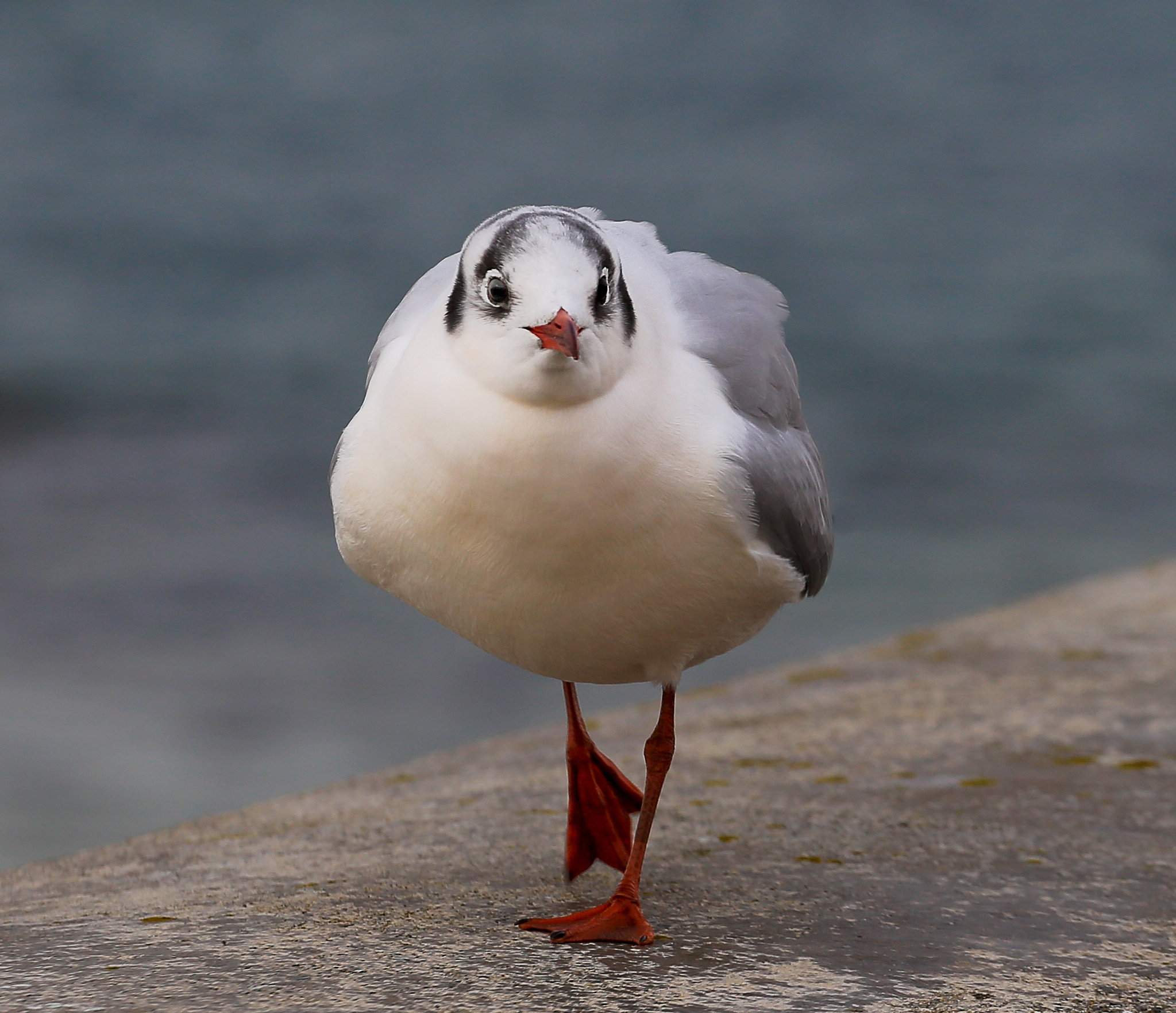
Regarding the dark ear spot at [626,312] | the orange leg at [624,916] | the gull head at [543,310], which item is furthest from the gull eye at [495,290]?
the orange leg at [624,916]

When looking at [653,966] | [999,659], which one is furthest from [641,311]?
[999,659]

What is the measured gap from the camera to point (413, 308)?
141 inches

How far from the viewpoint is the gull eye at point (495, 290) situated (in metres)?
2.86

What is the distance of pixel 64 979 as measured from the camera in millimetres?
3006

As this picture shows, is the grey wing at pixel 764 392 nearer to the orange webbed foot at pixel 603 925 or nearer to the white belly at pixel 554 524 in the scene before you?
the white belly at pixel 554 524

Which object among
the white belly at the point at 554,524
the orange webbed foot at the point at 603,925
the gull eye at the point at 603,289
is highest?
the gull eye at the point at 603,289

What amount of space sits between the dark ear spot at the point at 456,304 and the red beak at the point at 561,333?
0.26m

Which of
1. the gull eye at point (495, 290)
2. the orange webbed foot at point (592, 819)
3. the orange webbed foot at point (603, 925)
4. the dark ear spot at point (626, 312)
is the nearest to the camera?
the gull eye at point (495, 290)

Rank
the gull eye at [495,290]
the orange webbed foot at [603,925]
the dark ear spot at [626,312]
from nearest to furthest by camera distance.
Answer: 1. the gull eye at [495,290]
2. the dark ear spot at [626,312]
3. the orange webbed foot at [603,925]

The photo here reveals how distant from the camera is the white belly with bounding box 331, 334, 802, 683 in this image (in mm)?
2953

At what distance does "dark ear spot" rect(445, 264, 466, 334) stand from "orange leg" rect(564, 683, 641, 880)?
1.28 meters

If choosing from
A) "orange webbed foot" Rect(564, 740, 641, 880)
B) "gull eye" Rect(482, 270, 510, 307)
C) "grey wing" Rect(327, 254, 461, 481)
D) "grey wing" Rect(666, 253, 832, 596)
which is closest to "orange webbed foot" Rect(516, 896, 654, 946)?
"orange webbed foot" Rect(564, 740, 641, 880)

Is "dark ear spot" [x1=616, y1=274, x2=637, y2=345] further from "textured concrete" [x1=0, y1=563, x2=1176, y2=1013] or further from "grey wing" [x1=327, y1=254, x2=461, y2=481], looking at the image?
"textured concrete" [x1=0, y1=563, x2=1176, y2=1013]

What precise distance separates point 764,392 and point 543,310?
2.67ft
